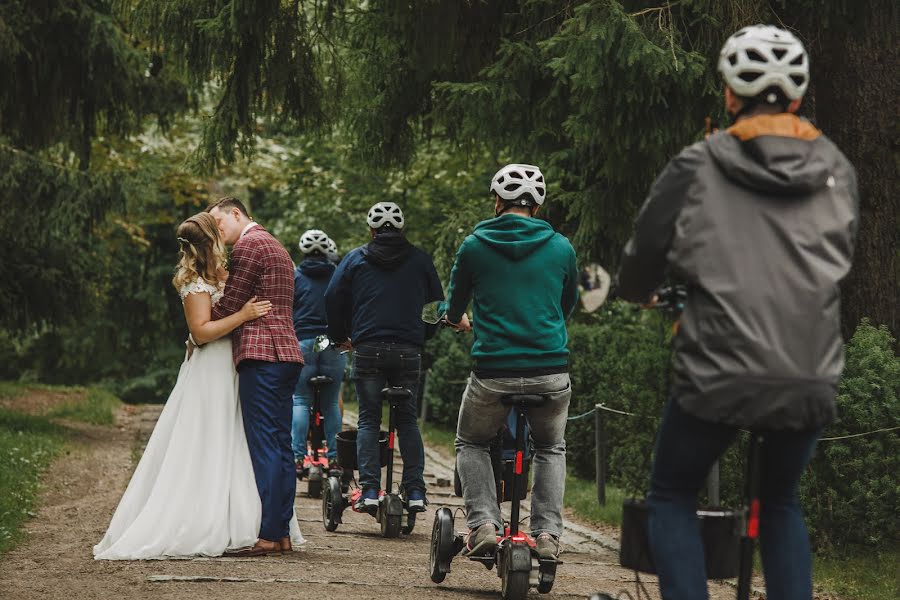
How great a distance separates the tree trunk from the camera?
30.6ft

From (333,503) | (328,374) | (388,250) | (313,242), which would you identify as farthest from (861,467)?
(313,242)

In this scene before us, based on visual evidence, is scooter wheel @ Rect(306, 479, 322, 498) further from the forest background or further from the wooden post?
the forest background

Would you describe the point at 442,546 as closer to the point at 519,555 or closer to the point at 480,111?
the point at 519,555

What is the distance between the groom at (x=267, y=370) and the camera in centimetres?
741

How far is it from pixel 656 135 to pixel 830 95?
200 centimetres

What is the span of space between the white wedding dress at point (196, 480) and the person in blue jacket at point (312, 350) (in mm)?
3456

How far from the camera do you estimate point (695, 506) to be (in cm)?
396

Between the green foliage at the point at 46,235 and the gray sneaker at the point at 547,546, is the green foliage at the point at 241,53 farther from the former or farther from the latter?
the green foliage at the point at 46,235

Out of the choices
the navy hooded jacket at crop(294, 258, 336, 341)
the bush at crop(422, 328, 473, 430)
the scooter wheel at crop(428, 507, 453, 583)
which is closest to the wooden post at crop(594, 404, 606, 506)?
the navy hooded jacket at crop(294, 258, 336, 341)

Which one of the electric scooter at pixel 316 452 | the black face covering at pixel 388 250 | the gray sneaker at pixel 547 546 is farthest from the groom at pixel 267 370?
the electric scooter at pixel 316 452

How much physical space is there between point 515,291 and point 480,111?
3487mm

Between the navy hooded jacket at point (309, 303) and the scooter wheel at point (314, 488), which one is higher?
the navy hooded jacket at point (309, 303)

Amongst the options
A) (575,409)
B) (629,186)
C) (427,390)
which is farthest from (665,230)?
(427,390)

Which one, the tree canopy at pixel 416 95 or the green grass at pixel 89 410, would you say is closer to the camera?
the tree canopy at pixel 416 95
